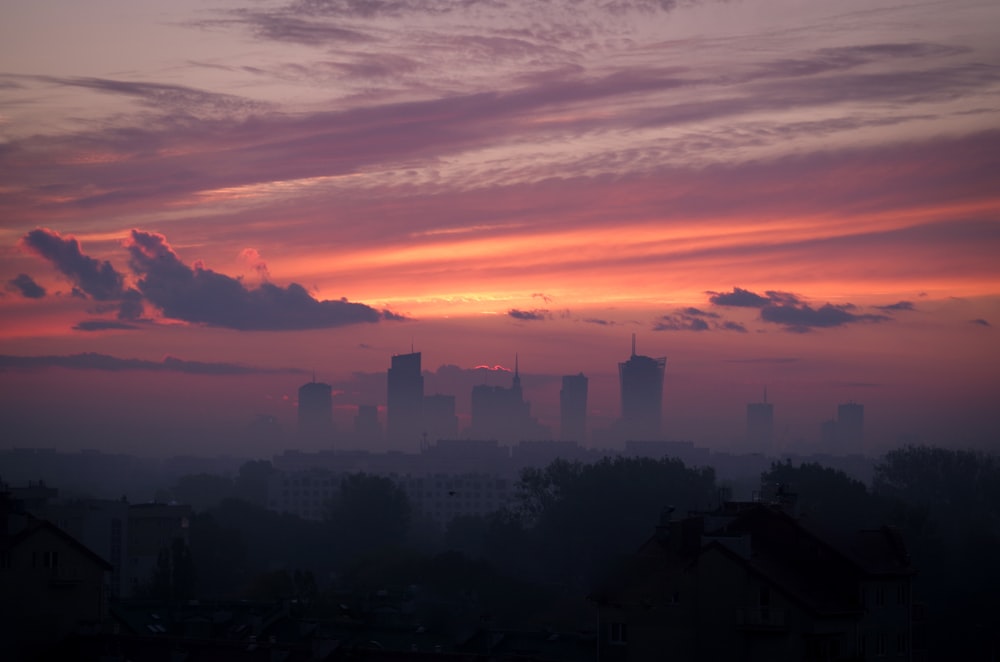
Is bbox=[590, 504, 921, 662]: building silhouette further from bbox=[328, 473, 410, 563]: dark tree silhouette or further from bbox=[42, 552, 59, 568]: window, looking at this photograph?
bbox=[328, 473, 410, 563]: dark tree silhouette

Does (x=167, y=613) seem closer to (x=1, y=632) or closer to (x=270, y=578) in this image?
(x=1, y=632)

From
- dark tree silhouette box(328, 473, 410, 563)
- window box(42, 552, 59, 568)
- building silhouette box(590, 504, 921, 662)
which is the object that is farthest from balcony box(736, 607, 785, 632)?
dark tree silhouette box(328, 473, 410, 563)

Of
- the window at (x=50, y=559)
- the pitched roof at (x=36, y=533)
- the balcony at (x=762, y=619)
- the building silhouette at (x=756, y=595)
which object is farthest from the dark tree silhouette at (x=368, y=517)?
the balcony at (x=762, y=619)

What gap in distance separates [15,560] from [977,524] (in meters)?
88.3

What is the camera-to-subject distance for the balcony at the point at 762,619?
35.7m

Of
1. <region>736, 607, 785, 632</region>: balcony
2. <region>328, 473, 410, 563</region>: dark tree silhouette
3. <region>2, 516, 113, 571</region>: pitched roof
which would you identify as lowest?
<region>328, 473, 410, 563</region>: dark tree silhouette

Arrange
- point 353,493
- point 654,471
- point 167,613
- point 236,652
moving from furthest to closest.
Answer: point 353,493
point 654,471
point 167,613
point 236,652

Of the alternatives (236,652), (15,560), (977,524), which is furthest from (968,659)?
(977,524)

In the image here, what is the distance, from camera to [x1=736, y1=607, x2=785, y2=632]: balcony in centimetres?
3569

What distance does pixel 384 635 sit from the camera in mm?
48469

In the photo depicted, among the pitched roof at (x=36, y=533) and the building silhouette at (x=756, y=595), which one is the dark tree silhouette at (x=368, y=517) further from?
the building silhouette at (x=756, y=595)

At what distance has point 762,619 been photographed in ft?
117

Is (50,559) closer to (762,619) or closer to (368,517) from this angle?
(762,619)

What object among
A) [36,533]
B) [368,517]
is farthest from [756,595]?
[368,517]
